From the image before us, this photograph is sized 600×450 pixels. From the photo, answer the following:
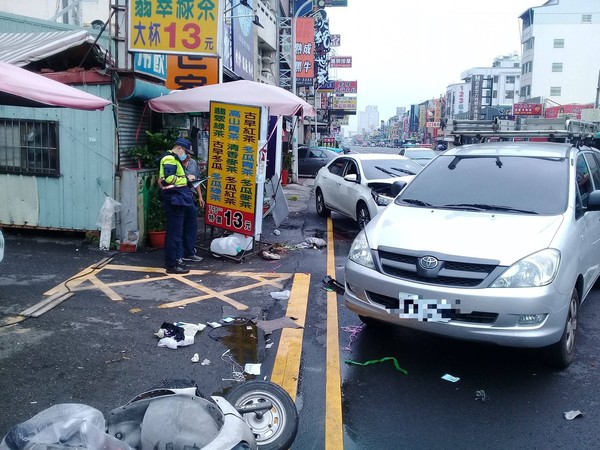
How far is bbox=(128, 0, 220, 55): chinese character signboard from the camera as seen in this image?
8852 mm

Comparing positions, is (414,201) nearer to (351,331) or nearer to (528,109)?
(351,331)

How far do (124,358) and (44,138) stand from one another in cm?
555

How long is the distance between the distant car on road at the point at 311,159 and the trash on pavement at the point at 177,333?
21.2 m

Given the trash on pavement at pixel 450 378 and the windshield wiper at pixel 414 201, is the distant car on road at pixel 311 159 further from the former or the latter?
the trash on pavement at pixel 450 378

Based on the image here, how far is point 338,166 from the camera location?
41.7ft

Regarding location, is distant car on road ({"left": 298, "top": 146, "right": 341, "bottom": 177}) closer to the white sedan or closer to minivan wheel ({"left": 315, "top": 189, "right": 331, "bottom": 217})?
minivan wheel ({"left": 315, "top": 189, "right": 331, "bottom": 217})

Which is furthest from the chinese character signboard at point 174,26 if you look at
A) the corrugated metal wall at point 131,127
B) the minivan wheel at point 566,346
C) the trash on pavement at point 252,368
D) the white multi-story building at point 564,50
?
the white multi-story building at point 564,50

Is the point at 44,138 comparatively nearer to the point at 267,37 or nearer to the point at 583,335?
the point at 583,335

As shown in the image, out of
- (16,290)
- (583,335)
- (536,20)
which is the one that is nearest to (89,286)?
(16,290)

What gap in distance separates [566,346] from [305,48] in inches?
1026

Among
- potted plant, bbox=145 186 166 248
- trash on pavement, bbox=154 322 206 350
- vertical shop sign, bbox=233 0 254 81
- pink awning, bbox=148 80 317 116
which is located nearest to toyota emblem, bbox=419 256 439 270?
trash on pavement, bbox=154 322 206 350

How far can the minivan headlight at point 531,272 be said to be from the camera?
4047 mm

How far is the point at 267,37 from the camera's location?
25.2 m

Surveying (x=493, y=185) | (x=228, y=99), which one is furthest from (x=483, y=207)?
(x=228, y=99)
